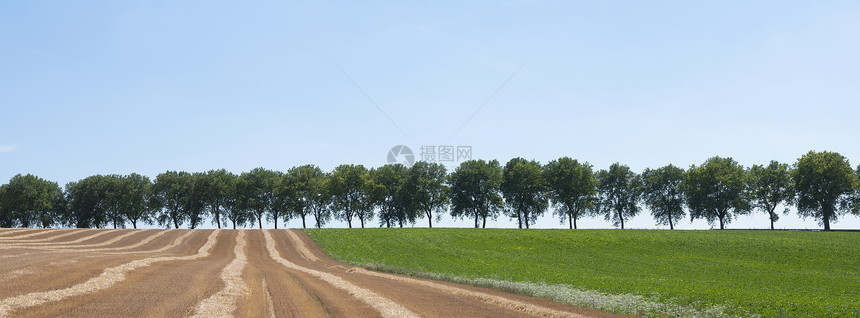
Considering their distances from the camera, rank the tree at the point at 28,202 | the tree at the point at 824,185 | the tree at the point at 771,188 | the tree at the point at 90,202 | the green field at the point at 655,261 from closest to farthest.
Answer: the green field at the point at 655,261, the tree at the point at 824,185, the tree at the point at 771,188, the tree at the point at 28,202, the tree at the point at 90,202

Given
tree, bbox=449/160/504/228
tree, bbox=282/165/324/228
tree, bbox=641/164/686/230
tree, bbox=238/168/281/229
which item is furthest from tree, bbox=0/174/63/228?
tree, bbox=641/164/686/230

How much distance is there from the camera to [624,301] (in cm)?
2406

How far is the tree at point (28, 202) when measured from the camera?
4286 inches

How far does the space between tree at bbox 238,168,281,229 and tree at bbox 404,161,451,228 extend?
3337cm

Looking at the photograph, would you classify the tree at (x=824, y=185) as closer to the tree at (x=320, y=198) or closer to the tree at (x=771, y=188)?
the tree at (x=771, y=188)

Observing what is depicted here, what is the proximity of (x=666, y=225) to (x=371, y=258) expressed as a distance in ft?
257

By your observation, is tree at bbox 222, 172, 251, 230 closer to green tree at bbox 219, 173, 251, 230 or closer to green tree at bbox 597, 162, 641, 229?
green tree at bbox 219, 173, 251, 230

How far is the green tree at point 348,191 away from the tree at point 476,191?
2128 centimetres

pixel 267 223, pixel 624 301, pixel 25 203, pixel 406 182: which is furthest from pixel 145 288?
pixel 25 203

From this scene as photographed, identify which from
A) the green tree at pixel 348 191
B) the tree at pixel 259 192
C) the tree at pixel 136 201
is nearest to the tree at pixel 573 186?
the green tree at pixel 348 191

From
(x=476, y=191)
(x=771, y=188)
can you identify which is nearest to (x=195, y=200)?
(x=476, y=191)

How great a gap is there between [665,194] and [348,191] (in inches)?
2840

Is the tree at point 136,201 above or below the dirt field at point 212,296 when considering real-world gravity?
above

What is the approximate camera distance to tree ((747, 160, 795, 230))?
297 ft
